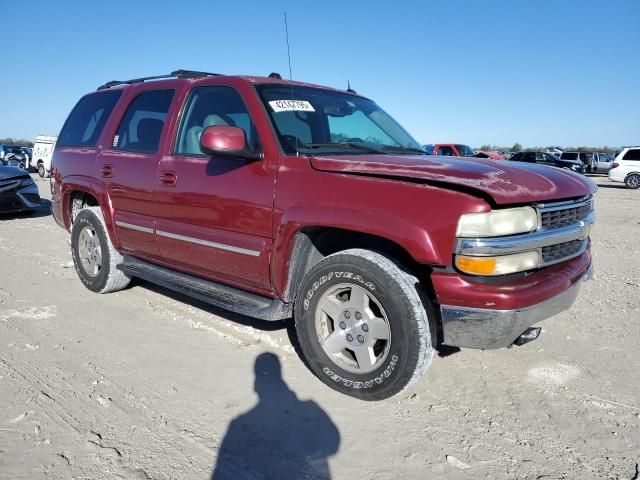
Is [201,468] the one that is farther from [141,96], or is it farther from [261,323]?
[141,96]

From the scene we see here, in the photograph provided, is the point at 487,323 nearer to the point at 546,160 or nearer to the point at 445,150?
the point at 445,150

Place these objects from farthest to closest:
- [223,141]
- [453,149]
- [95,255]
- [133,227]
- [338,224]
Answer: [453,149], [95,255], [133,227], [223,141], [338,224]

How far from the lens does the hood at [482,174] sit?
2559mm

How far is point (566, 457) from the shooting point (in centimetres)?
245

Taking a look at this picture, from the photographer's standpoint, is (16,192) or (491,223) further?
(16,192)

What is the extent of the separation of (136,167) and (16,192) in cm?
732

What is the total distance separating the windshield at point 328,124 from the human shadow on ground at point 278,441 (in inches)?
62.2

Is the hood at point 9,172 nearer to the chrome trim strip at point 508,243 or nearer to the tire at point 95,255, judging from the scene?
the tire at point 95,255

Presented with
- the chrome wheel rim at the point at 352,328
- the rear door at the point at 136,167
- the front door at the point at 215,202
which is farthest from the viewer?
the rear door at the point at 136,167

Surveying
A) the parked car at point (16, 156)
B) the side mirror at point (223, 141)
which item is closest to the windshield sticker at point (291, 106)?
the side mirror at point (223, 141)

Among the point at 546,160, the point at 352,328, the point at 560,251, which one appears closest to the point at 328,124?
the point at 352,328

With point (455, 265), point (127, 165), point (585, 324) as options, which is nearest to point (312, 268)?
point (455, 265)

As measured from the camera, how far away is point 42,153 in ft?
87.2

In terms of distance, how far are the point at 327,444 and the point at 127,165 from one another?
302 cm
